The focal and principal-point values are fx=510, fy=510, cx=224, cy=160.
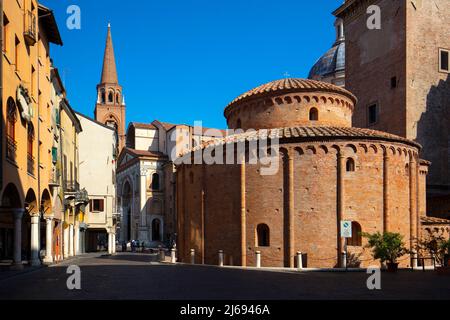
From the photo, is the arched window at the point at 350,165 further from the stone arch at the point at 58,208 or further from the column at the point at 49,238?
the stone arch at the point at 58,208

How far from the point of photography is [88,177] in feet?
135

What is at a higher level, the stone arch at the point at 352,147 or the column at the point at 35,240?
the stone arch at the point at 352,147

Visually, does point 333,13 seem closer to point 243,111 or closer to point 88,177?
point 243,111

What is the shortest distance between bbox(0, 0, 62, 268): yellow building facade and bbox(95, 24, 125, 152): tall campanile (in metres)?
54.1

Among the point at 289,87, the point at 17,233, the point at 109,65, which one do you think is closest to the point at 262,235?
the point at 289,87

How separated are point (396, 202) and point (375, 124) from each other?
576 inches

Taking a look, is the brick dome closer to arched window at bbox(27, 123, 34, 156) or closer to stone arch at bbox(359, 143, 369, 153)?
stone arch at bbox(359, 143, 369, 153)

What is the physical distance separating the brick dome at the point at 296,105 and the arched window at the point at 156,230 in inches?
1346

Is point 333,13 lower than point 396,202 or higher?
higher

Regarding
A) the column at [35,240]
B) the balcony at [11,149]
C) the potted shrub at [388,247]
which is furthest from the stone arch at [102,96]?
the potted shrub at [388,247]

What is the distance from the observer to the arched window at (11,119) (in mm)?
17047

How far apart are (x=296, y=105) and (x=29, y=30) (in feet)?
46.1

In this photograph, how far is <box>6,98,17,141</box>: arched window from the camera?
1705 cm
